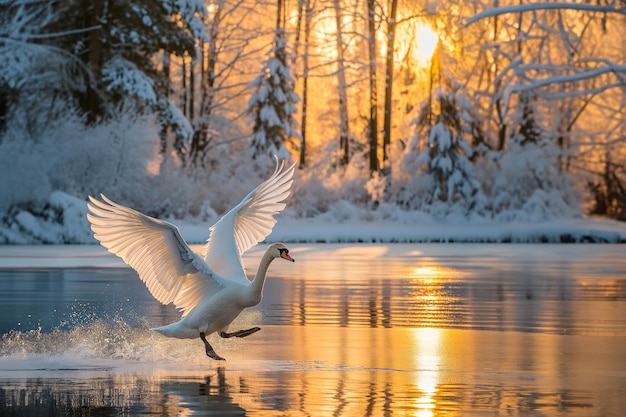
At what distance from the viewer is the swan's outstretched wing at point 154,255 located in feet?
40.4

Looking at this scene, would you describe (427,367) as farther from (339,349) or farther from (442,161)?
(442,161)

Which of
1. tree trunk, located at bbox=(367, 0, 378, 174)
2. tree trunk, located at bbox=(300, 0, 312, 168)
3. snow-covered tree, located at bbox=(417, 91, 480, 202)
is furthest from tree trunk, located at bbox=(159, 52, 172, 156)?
snow-covered tree, located at bbox=(417, 91, 480, 202)

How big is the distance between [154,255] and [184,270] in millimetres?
377

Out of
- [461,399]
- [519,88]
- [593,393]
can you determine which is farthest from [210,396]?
[519,88]

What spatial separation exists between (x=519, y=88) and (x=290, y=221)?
18.6 metres

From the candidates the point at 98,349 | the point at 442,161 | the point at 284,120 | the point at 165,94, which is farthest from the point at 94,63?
the point at 98,349

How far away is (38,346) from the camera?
12.7 m

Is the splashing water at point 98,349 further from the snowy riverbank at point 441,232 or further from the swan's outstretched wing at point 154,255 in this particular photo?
the snowy riverbank at point 441,232

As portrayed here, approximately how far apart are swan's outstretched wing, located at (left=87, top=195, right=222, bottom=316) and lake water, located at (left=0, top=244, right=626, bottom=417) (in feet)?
1.98

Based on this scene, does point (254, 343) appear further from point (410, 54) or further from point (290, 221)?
point (410, 54)

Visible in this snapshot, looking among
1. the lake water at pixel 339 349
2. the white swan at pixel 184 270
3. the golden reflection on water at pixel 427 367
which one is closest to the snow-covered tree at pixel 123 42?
the lake water at pixel 339 349

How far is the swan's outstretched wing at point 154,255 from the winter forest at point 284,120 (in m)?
21.9

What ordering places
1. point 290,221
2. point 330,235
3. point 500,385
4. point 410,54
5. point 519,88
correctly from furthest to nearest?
point 410,54 → point 290,221 → point 330,235 → point 519,88 → point 500,385

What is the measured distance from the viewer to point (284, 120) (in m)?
53.9
